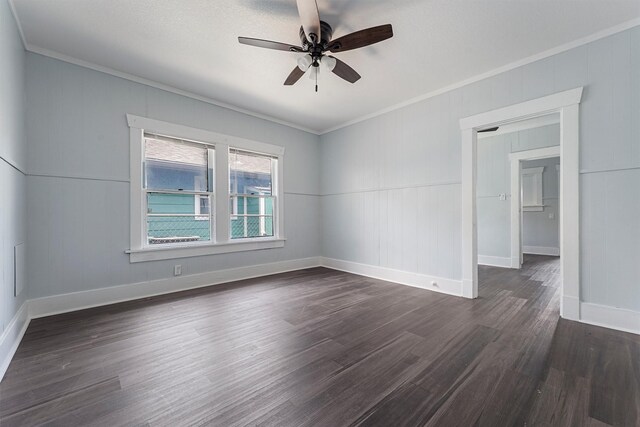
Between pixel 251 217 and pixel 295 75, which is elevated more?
pixel 295 75

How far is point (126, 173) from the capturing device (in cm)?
333

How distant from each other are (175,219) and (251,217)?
1.27 metres

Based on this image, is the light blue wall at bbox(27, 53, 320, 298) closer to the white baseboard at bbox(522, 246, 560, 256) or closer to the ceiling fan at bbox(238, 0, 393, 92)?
the ceiling fan at bbox(238, 0, 393, 92)

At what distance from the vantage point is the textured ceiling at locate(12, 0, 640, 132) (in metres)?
2.22

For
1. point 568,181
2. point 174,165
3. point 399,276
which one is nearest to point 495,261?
point 399,276

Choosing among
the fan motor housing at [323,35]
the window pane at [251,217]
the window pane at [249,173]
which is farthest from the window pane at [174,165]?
the fan motor housing at [323,35]

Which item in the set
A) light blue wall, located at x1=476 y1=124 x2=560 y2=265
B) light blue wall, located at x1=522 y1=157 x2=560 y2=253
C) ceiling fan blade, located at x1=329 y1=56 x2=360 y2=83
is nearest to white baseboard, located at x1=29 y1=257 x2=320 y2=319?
ceiling fan blade, located at x1=329 y1=56 x2=360 y2=83

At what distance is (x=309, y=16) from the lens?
6.63 feet

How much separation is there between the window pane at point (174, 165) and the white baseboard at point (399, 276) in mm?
2908

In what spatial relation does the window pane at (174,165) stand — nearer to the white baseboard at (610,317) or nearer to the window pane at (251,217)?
the window pane at (251,217)

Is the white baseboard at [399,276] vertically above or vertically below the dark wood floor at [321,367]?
above

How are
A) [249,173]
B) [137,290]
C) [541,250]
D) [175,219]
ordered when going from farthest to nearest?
[541,250]
[249,173]
[175,219]
[137,290]

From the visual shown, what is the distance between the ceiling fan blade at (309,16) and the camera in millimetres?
1894

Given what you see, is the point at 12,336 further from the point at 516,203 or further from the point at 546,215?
the point at 546,215
